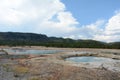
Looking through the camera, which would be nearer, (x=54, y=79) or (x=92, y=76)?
(x=54, y=79)

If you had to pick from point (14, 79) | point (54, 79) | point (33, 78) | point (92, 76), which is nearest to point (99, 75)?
point (92, 76)

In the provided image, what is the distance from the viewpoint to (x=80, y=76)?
27.2 m

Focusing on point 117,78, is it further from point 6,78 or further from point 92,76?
point 6,78

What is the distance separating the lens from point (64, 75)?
1096 inches

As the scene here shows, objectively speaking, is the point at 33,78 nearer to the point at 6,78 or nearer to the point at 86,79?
the point at 6,78

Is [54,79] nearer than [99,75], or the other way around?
[54,79]

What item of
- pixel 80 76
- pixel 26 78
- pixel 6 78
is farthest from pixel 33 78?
pixel 80 76

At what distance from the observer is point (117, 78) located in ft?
87.4

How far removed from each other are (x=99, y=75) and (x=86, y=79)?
9.00 feet

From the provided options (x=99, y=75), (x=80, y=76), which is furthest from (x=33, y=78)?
(x=99, y=75)

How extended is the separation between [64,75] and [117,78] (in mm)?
5591

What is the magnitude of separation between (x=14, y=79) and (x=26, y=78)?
1225 mm

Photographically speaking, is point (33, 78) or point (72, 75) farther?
point (72, 75)

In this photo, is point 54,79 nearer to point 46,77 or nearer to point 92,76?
point 46,77
